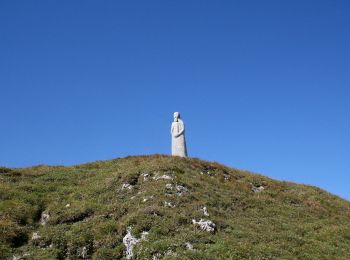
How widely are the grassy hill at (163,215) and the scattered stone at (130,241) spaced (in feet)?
0.18

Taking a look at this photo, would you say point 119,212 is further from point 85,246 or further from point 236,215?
point 236,215

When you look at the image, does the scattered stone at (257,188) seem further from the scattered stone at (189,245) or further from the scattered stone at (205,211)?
the scattered stone at (189,245)

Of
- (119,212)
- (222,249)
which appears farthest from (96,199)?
(222,249)

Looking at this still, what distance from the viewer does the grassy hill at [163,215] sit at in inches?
960

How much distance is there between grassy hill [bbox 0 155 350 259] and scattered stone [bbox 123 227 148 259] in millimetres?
56

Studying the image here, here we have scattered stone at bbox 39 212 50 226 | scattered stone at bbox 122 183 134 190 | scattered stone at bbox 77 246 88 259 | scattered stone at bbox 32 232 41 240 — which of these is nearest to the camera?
scattered stone at bbox 77 246 88 259

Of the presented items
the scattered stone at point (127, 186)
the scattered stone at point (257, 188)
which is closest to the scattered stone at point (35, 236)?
the scattered stone at point (127, 186)

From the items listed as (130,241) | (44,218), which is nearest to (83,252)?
(130,241)

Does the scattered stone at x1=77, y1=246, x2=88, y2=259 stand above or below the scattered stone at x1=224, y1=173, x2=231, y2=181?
below

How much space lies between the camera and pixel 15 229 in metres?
26.7

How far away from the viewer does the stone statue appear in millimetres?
44625

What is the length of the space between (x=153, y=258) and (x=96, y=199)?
32.3 ft

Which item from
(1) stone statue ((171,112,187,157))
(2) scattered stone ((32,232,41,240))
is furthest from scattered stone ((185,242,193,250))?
(1) stone statue ((171,112,187,157))

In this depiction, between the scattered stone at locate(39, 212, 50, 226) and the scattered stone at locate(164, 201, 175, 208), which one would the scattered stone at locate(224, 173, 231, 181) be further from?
the scattered stone at locate(39, 212, 50, 226)
